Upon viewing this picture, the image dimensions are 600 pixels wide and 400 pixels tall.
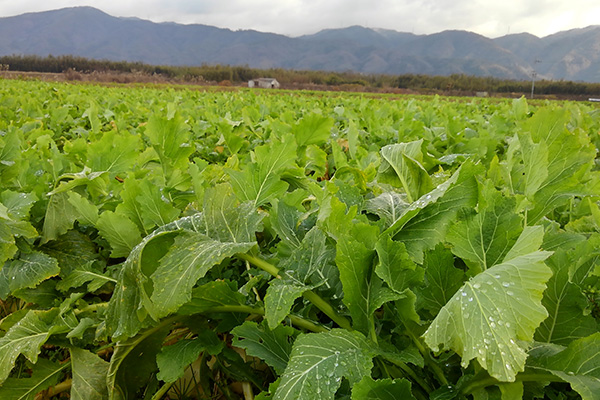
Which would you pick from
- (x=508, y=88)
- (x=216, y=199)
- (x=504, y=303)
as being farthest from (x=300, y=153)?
(x=508, y=88)

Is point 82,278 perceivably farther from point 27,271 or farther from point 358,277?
point 358,277

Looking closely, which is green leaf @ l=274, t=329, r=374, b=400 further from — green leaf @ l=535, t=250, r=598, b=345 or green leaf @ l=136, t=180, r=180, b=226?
green leaf @ l=136, t=180, r=180, b=226

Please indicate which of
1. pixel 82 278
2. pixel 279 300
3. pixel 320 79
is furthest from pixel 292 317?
pixel 320 79

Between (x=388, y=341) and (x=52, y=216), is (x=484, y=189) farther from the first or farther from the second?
(x=52, y=216)

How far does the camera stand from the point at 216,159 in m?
2.88

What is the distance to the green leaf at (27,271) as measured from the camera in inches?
50.3

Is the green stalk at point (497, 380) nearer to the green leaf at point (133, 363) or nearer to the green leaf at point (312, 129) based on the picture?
the green leaf at point (133, 363)

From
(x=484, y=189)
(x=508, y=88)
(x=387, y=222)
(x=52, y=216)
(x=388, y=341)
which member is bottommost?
(x=388, y=341)

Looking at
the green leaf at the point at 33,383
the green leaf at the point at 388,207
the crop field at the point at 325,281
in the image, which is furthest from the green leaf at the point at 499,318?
the green leaf at the point at 33,383

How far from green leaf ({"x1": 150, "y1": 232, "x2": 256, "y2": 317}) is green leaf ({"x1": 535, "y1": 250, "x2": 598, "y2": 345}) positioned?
60cm

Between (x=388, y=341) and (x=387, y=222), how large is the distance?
262 millimetres

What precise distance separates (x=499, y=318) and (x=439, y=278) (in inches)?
7.1

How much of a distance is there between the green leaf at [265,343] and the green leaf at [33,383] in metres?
0.67

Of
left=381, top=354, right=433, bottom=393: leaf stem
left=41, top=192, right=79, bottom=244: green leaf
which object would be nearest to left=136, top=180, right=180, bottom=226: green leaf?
left=41, top=192, right=79, bottom=244: green leaf
